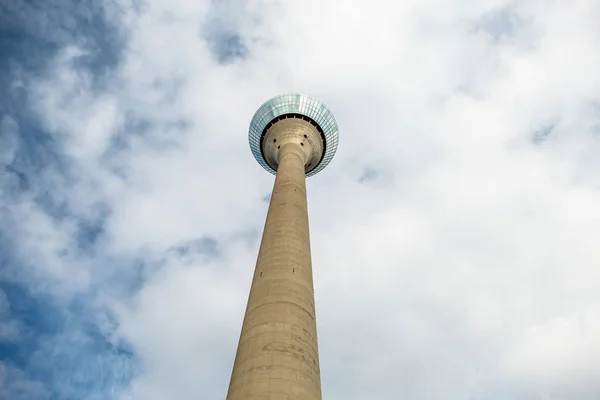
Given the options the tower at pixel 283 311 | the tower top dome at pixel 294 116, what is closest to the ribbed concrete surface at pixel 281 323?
the tower at pixel 283 311

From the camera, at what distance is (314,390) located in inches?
856

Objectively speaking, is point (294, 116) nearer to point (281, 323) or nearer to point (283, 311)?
point (283, 311)

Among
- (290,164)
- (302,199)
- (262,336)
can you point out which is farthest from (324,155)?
(262,336)

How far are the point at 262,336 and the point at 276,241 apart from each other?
7.73 metres

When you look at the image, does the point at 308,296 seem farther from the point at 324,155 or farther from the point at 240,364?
the point at 324,155

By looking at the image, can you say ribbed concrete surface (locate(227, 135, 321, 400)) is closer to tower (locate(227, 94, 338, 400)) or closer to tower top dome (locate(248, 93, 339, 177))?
tower (locate(227, 94, 338, 400))

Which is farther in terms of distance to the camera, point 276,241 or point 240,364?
point 276,241

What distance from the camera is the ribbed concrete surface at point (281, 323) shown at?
2094 centimetres

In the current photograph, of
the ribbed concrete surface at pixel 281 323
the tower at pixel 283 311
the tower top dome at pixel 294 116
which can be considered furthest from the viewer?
the tower top dome at pixel 294 116

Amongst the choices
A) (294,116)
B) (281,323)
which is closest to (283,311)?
(281,323)

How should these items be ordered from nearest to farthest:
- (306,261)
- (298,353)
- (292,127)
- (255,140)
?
(298,353), (306,261), (292,127), (255,140)

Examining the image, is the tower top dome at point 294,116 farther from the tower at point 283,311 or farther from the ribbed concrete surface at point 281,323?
the ribbed concrete surface at point 281,323

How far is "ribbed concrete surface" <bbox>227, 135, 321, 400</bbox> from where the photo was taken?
20938mm

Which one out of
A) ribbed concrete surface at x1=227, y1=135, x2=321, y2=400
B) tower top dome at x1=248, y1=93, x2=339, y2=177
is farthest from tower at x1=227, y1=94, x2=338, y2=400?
tower top dome at x1=248, y1=93, x2=339, y2=177
